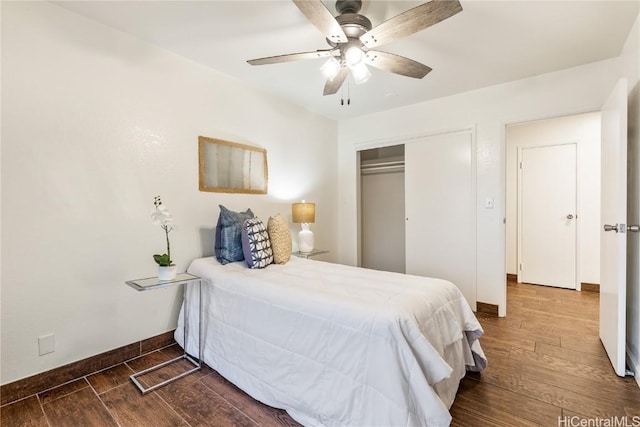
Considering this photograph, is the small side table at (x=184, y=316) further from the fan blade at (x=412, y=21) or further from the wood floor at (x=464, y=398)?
the fan blade at (x=412, y=21)

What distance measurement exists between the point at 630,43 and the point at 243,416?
3.62 meters

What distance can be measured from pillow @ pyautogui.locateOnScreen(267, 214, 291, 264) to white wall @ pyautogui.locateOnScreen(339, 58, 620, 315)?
6.82 ft

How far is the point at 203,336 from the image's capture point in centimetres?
213

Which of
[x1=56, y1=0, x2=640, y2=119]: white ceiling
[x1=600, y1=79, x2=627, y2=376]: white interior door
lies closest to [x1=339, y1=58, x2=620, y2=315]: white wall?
[x1=56, y1=0, x2=640, y2=119]: white ceiling

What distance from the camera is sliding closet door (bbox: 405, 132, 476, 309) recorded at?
3.25 meters

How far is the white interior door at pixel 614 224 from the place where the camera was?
1.85m

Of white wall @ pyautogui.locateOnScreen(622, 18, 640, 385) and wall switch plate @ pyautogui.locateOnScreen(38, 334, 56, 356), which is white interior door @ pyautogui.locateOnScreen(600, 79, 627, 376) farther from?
wall switch plate @ pyautogui.locateOnScreen(38, 334, 56, 356)

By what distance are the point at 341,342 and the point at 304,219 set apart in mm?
2038

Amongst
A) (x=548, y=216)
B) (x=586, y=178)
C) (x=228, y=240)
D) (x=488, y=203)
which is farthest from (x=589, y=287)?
(x=228, y=240)

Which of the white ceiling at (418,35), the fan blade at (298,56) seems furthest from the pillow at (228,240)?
the white ceiling at (418,35)

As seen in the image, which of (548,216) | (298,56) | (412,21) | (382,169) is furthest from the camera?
(382,169)

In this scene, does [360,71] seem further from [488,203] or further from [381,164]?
[381,164]

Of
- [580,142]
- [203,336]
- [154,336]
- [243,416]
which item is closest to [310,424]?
[243,416]

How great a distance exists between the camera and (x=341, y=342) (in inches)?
55.6
